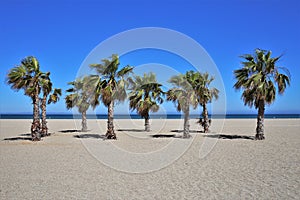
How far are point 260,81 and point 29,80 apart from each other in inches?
664

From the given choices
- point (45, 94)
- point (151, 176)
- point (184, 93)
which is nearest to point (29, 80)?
point (45, 94)

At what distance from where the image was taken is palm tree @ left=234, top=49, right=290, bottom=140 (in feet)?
63.0

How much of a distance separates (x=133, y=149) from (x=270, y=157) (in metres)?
7.46

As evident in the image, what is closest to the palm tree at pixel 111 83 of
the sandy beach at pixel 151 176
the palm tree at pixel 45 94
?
the palm tree at pixel 45 94

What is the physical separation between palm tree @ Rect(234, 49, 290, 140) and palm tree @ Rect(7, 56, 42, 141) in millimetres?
15203

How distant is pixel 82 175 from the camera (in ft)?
29.9

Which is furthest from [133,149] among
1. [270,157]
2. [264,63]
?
[264,63]

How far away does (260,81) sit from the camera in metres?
19.3

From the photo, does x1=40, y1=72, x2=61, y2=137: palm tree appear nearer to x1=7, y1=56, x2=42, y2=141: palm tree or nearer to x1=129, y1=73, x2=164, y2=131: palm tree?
x1=7, y1=56, x2=42, y2=141: palm tree

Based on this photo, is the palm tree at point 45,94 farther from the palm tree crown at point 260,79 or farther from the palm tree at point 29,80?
the palm tree crown at point 260,79

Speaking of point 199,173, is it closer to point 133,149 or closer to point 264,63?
point 133,149

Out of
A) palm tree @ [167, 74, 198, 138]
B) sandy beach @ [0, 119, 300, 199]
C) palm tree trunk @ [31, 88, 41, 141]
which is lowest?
sandy beach @ [0, 119, 300, 199]

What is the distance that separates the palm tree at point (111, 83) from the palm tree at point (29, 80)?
4191 mm

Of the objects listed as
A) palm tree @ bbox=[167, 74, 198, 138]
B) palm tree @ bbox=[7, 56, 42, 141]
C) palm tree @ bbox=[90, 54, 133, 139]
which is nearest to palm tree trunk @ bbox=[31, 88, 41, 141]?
palm tree @ bbox=[7, 56, 42, 141]
